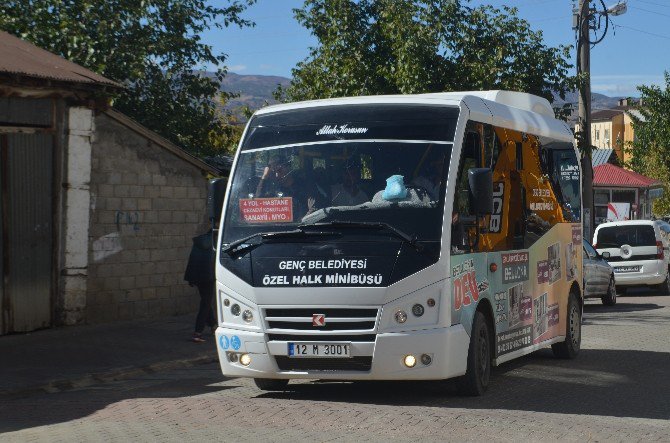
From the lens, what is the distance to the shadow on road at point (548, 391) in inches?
393

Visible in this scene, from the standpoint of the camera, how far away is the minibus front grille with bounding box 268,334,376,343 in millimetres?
9586

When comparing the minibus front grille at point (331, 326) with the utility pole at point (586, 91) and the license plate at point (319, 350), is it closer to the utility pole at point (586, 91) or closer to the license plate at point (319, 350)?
the license plate at point (319, 350)

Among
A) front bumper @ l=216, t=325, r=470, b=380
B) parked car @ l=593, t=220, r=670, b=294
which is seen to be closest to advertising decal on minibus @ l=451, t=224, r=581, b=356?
front bumper @ l=216, t=325, r=470, b=380

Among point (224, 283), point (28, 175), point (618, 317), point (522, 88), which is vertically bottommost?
point (618, 317)

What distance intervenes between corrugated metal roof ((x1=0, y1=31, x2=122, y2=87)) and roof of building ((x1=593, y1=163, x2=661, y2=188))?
Result: 47867 millimetres

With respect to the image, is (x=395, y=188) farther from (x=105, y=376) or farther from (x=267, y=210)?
(x=105, y=376)

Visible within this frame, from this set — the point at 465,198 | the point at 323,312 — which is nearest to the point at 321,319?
the point at 323,312

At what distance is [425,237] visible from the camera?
31.9ft

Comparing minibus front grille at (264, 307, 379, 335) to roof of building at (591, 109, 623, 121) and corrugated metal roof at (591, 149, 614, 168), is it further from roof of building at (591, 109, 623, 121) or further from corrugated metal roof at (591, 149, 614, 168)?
roof of building at (591, 109, 623, 121)

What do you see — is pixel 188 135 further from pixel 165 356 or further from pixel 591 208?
pixel 591 208

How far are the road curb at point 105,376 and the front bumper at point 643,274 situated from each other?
16058 mm

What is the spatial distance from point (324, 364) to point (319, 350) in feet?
0.51

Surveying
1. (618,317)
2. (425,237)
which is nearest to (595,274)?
(618,317)

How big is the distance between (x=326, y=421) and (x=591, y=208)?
2318 centimetres
